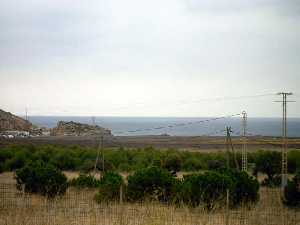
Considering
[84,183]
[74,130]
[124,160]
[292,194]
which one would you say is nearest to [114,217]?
[292,194]

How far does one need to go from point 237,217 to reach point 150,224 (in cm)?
447

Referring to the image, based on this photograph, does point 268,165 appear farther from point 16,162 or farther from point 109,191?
point 16,162

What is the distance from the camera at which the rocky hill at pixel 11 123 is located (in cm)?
10386

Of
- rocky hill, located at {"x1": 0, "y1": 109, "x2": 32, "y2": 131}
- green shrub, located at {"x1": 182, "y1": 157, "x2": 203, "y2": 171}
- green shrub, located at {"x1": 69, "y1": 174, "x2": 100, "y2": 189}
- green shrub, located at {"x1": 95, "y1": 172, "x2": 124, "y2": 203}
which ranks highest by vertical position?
rocky hill, located at {"x1": 0, "y1": 109, "x2": 32, "y2": 131}

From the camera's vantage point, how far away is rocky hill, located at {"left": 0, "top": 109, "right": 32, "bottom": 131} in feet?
341

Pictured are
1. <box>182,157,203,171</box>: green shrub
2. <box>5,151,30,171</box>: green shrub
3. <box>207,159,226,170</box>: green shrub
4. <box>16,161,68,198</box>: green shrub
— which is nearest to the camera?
<box>16,161,68,198</box>: green shrub

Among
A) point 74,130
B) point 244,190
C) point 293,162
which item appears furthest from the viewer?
point 74,130

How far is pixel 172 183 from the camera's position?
21688 millimetres

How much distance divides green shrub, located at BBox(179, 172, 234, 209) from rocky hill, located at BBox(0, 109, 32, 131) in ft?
282

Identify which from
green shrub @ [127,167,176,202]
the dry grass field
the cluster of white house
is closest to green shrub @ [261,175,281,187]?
green shrub @ [127,167,176,202]

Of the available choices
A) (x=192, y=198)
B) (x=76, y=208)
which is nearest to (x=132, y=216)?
(x=76, y=208)

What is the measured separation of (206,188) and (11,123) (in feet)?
310

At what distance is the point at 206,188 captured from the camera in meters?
19.8

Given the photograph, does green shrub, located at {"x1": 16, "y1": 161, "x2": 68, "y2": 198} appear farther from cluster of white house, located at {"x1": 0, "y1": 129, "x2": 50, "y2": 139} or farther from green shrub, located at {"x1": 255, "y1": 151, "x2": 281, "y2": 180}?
cluster of white house, located at {"x1": 0, "y1": 129, "x2": 50, "y2": 139}
